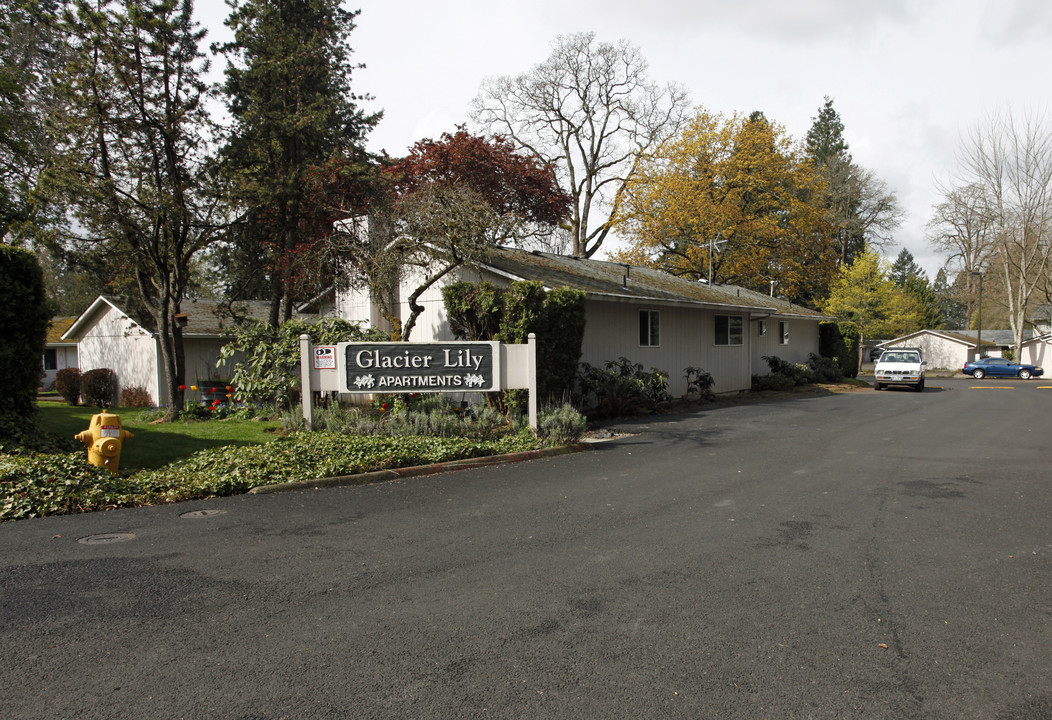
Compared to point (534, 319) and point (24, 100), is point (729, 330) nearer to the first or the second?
point (534, 319)

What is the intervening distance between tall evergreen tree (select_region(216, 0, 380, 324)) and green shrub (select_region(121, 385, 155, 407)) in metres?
4.81

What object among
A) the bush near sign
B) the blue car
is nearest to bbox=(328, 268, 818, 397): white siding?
the bush near sign

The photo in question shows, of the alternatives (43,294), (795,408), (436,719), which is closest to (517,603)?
(436,719)

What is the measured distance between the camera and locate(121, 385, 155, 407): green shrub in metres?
23.2

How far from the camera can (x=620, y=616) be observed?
4457 mm

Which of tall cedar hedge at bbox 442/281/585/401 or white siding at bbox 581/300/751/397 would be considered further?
white siding at bbox 581/300/751/397

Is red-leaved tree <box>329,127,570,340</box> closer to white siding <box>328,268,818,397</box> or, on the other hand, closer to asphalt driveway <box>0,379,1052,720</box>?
white siding <box>328,268,818,397</box>

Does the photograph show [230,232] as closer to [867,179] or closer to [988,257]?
[867,179]

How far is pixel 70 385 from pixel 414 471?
2073 centimetres

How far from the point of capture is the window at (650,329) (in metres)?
19.2

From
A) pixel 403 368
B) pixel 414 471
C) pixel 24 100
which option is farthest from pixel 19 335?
pixel 24 100

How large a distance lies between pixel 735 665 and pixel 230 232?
17.5 m

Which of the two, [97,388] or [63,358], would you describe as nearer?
[97,388]

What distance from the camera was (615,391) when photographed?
1631 cm
